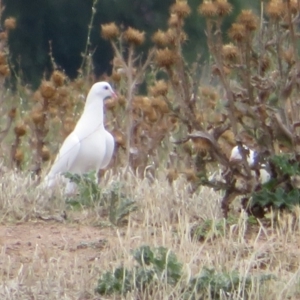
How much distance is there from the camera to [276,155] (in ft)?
17.1

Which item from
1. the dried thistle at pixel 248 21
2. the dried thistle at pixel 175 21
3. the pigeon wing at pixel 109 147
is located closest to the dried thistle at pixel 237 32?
the dried thistle at pixel 248 21

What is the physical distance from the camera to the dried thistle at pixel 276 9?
197 inches

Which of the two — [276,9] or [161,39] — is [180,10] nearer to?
[161,39]

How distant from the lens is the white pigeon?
791 centimetres

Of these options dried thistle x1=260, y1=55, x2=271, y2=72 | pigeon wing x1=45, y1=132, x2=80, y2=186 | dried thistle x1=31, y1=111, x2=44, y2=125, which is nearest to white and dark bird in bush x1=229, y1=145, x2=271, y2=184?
dried thistle x1=260, y1=55, x2=271, y2=72

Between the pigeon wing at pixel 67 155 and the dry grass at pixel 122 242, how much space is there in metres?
1.35

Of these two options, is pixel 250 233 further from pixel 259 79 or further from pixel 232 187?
pixel 259 79

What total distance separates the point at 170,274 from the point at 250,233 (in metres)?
1.13

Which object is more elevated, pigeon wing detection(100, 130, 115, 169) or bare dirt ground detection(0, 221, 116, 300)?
pigeon wing detection(100, 130, 115, 169)

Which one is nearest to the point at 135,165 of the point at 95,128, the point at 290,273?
the point at 95,128

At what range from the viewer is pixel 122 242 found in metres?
4.62

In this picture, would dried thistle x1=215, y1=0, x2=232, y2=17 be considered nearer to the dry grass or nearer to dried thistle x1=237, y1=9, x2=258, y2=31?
dried thistle x1=237, y1=9, x2=258, y2=31

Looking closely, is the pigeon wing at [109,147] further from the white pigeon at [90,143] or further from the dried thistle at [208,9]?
the dried thistle at [208,9]

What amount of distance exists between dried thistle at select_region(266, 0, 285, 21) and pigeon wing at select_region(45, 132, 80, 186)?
2812 millimetres
